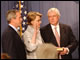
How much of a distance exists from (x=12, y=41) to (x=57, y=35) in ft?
3.80

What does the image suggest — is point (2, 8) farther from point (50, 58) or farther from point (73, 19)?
point (50, 58)

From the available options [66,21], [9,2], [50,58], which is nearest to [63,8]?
[66,21]

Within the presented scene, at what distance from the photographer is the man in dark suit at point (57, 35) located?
153 inches

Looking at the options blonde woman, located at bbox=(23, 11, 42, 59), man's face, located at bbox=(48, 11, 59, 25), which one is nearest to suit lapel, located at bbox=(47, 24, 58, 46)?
man's face, located at bbox=(48, 11, 59, 25)

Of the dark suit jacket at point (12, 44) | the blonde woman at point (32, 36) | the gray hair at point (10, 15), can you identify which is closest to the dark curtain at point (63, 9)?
the blonde woman at point (32, 36)

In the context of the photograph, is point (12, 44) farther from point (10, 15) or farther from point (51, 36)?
point (51, 36)

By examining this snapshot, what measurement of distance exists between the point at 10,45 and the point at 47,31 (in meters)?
1.15

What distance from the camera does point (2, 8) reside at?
19.3ft

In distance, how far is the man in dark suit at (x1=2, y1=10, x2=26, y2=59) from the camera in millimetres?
3016

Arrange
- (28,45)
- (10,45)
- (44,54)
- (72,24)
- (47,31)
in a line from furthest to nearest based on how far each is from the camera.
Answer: (72,24)
(47,31)
(28,45)
(10,45)
(44,54)

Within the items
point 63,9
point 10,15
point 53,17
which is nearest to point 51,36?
point 53,17

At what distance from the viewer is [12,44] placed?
3027 millimetres

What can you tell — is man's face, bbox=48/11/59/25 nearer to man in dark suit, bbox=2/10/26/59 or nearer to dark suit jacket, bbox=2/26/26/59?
man in dark suit, bbox=2/10/26/59

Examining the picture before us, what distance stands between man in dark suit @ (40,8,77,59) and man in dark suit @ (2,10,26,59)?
0.87 meters
